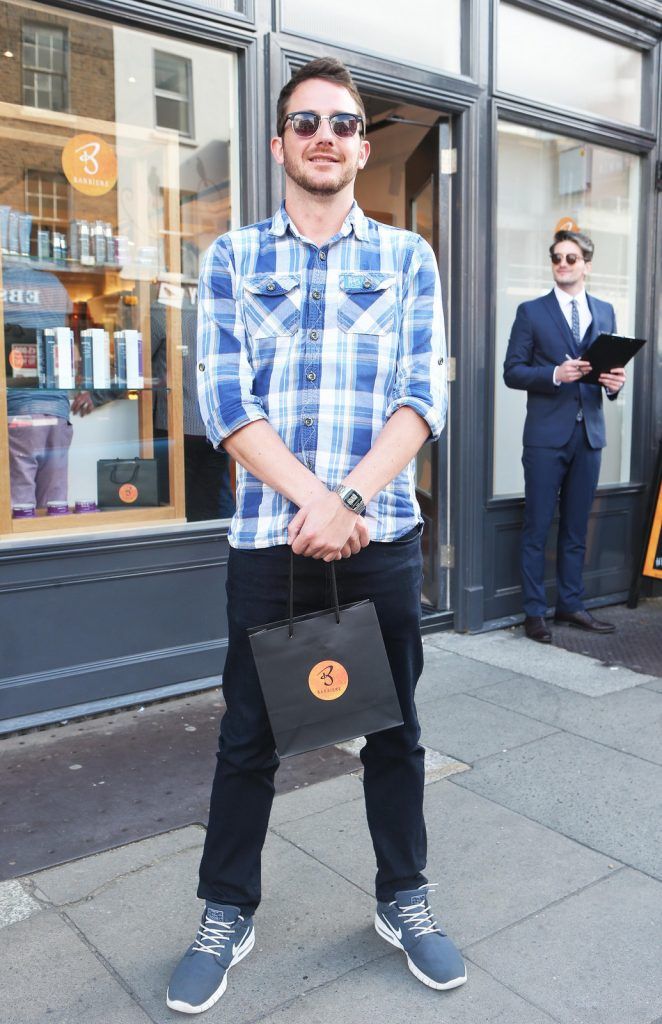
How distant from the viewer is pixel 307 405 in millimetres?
2125

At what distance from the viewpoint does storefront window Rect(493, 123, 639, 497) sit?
18.8 ft

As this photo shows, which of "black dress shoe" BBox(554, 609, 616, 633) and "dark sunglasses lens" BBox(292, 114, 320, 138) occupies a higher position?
"dark sunglasses lens" BBox(292, 114, 320, 138)

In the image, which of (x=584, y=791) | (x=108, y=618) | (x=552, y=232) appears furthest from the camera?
(x=552, y=232)

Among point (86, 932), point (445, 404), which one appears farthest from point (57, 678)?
point (445, 404)

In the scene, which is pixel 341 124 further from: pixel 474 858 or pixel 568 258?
pixel 568 258

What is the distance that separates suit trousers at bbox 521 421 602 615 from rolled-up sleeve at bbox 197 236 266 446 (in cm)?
348

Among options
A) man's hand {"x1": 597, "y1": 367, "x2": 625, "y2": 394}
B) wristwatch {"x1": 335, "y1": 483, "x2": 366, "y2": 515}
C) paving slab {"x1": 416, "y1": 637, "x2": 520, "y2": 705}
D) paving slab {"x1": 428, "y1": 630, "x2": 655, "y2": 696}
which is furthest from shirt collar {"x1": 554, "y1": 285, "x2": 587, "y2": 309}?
wristwatch {"x1": 335, "y1": 483, "x2": 366, "y2": 515}

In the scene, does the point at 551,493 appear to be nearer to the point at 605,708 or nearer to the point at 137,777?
the point at 605,708

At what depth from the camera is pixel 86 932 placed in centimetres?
247

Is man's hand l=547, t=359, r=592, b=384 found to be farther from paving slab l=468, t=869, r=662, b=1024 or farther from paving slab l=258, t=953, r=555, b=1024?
paving slab l=258, t=953, r=555, b=1024

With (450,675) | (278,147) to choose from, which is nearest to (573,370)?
(450,675)

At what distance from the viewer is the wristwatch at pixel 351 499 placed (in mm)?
1986

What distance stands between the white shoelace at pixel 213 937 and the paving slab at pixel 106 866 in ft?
1.88

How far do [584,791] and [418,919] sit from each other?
4.02 ft
